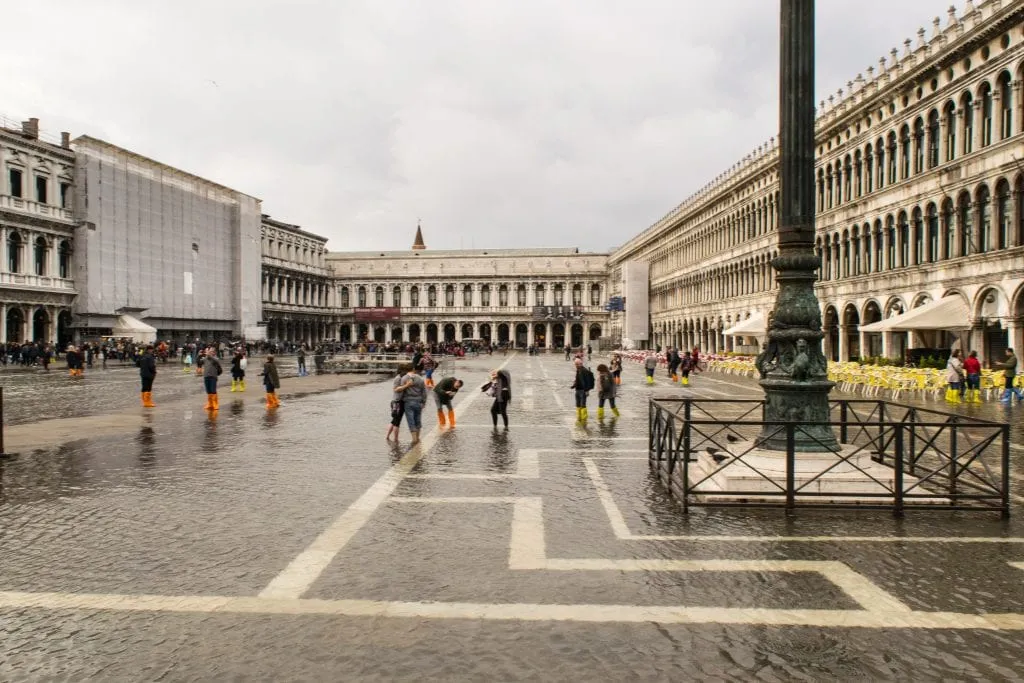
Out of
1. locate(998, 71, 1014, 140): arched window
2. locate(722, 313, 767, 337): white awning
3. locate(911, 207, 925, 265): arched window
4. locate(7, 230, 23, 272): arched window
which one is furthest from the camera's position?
locate(7, 230, 23, 272): arched window

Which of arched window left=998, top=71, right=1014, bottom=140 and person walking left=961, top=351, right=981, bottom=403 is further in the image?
arched window left=998, top=71, right=1014, bottom=140

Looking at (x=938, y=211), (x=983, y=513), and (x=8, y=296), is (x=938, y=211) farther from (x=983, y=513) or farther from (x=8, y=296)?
(x=8, y=296)

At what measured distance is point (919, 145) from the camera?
31.6 meters

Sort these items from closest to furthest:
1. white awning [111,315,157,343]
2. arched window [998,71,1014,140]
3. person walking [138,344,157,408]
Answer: person walking [138,344,157,408] → arched window [998,71,1014,140] → white awning [111,315,157,343]

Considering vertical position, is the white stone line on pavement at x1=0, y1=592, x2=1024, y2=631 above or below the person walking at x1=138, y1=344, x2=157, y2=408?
below

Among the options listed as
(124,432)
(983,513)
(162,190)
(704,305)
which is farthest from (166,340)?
(983,513)

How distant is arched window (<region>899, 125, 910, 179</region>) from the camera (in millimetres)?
32469

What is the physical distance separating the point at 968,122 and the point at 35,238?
5141cm

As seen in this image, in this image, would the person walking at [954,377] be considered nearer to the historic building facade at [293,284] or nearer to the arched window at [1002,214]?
the arched window at [1002,214]

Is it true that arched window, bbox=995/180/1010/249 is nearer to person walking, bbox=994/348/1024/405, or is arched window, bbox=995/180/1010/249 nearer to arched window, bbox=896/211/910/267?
arched window, bbox=896/211/910/267

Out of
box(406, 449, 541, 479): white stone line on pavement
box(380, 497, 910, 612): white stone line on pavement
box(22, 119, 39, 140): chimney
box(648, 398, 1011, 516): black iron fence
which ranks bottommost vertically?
box(380, 497, 910, 612): white stone line on pavement

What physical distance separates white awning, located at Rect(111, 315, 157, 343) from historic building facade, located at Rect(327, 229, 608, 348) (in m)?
63.6

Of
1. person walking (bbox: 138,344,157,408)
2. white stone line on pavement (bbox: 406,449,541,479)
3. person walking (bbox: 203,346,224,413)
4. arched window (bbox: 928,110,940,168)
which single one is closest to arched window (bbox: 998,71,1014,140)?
arched window (bbox: 928,110,940,168)

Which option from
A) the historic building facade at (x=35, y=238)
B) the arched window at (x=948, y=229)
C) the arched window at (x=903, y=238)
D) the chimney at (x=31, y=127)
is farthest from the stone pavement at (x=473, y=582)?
the chimney at (x=31, y=127)
